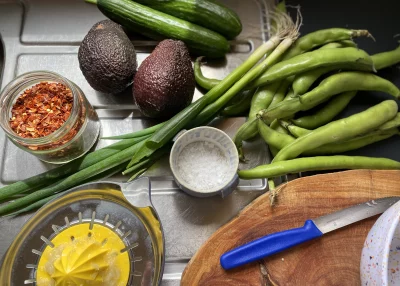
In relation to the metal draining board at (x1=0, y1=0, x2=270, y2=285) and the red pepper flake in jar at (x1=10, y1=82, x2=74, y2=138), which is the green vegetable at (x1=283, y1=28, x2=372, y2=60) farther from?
the red pepper flake in jar at (x1=10, y1=82, x2=74, y2=138)

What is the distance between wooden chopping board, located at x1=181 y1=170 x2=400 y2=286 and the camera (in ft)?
2.37

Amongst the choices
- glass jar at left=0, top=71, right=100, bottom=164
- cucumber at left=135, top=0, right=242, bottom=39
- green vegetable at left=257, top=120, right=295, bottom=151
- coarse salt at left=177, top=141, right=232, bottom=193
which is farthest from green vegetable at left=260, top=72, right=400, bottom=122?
glass jar at left=0, top=71, right=100, bottom=164

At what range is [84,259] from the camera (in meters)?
0.67

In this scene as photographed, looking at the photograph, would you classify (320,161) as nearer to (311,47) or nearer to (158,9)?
(311,47)

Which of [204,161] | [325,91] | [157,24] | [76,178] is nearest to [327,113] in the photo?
[325,91]

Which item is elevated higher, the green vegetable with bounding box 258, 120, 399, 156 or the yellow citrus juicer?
the green vegetable with bounding box 258, 120, 399, 156

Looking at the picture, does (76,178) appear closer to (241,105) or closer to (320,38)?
(241,105)

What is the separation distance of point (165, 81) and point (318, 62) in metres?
0.32

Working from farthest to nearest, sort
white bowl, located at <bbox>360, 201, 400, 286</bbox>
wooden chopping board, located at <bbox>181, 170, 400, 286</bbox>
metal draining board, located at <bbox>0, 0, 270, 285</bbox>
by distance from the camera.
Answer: metal draining board, located at <bbox>0, 0, 270, 285</bbox> < wooden chopping board, located at <bbox>181, 170, 400, 286</bbox> < white bowl, located at <bbox>360, 201, 400, 286</bbox>

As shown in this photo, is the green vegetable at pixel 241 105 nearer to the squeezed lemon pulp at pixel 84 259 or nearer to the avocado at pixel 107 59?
the avocado at pixel 107 59

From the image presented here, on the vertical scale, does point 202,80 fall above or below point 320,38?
below

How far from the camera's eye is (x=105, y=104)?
2.91ft

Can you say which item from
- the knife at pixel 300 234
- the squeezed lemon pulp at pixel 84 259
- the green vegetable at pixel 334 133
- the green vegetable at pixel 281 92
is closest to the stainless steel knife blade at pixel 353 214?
the knife at pixel 300 234

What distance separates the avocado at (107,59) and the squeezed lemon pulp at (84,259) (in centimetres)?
29
